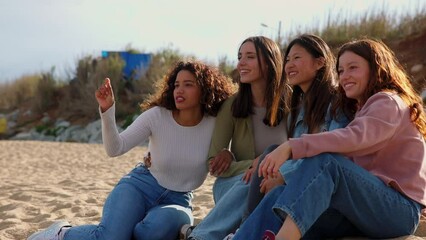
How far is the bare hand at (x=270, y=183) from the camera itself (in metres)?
2.82

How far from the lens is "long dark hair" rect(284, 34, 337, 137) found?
3252 millimetres

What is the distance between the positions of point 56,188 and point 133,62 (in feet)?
42.5

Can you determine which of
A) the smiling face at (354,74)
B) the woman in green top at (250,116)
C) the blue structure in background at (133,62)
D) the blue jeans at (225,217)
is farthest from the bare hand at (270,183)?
the blue structure in background at (133,62)

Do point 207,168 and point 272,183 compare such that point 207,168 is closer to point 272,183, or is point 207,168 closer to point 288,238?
point 272,183

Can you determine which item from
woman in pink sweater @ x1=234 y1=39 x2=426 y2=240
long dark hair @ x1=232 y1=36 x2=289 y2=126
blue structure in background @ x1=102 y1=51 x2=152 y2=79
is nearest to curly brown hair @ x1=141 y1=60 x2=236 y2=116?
long dark hair @ x1=232 y1=36 x2=289 y2=126

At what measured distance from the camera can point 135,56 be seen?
18.9 metres

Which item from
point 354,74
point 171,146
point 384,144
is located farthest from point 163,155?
point 384,144

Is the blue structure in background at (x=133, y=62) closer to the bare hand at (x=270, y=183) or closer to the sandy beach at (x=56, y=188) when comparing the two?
the sandy beach at (x=56, y=188)

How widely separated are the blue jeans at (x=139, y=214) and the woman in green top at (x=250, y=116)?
0.28 meters

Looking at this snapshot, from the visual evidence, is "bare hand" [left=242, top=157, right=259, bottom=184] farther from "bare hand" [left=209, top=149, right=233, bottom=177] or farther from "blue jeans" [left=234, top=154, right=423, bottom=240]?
"blue jeans" [left=234, top=154, right=423, bottom=240]

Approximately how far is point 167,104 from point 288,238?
1.52 m

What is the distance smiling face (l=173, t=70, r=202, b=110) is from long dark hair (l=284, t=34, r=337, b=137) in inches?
23.5

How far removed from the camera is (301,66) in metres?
3.34

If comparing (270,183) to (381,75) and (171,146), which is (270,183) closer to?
(381,75)
